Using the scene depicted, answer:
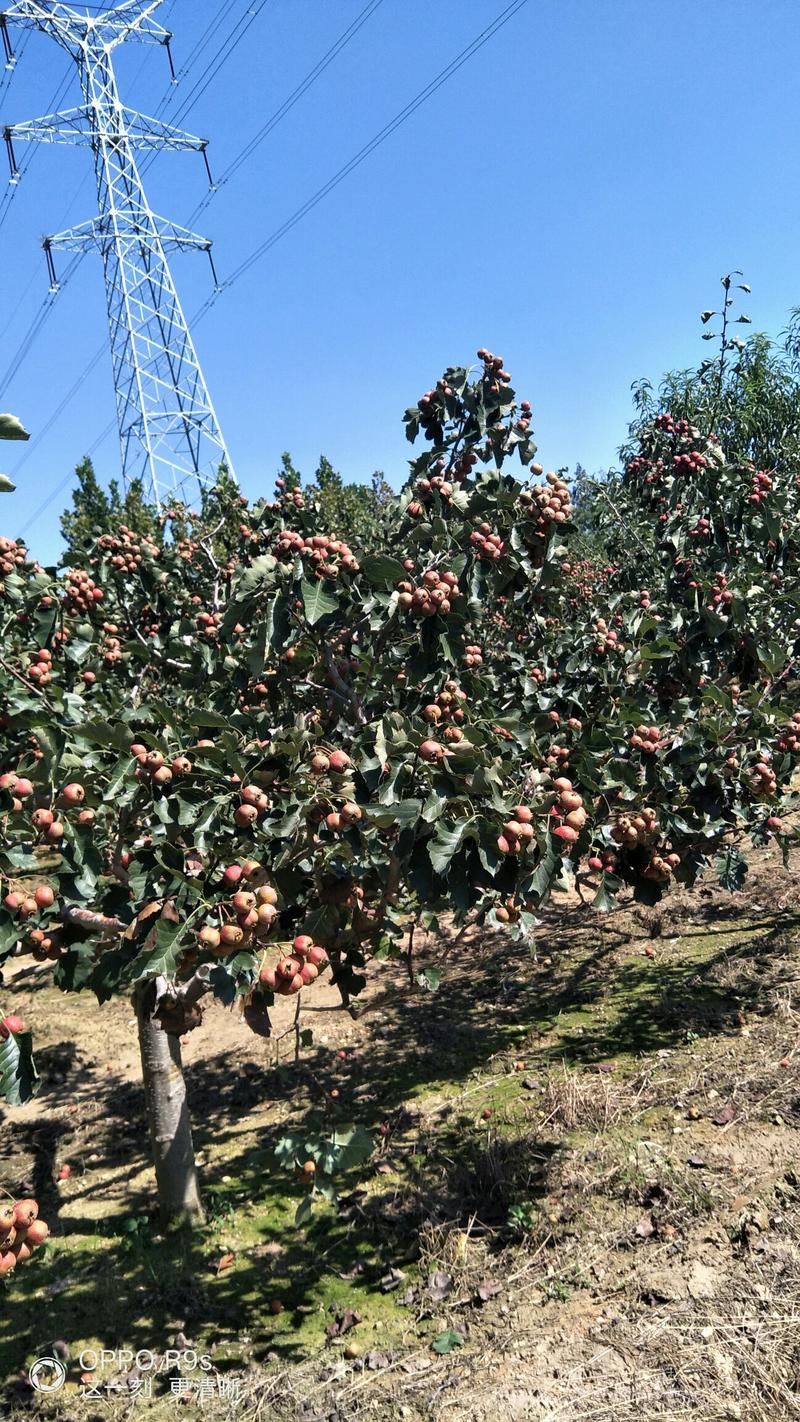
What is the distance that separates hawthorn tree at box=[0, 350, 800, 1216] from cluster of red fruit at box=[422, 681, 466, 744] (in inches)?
0.6

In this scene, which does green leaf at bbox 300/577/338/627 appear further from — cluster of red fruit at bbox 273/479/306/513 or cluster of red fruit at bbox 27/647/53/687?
cluster of red fruit at bbox 273/479/306/513

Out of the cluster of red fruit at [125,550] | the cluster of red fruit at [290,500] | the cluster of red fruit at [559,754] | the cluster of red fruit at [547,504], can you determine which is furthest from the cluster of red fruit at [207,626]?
the cluster of red fruit at [559,754]

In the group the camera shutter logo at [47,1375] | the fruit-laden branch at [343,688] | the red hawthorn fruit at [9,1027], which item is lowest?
the camera shutter logo at [47,1375]

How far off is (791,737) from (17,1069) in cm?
322

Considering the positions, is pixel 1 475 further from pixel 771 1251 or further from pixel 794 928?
pixel 794 928

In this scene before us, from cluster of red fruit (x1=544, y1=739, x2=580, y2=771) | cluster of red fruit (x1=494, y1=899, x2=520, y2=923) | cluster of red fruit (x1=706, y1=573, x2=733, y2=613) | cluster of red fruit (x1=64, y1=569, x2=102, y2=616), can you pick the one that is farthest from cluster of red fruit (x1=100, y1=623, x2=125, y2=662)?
cluster of red fruit (x1=706, y1=573, x2=733, y2=613)

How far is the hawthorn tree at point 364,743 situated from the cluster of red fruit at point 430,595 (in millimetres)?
10

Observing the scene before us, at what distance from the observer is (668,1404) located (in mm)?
2689

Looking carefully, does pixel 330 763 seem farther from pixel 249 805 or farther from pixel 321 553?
pixel 321 553

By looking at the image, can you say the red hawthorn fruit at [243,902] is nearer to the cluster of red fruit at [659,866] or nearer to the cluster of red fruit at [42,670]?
the cluster of red fruit at [42,670]

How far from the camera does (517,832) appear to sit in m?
2.38

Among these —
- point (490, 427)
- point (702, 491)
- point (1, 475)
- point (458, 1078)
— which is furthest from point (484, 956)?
point (1, 475)

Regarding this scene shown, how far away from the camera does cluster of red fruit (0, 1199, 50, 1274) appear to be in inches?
86.8

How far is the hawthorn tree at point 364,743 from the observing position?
2.45 meters
